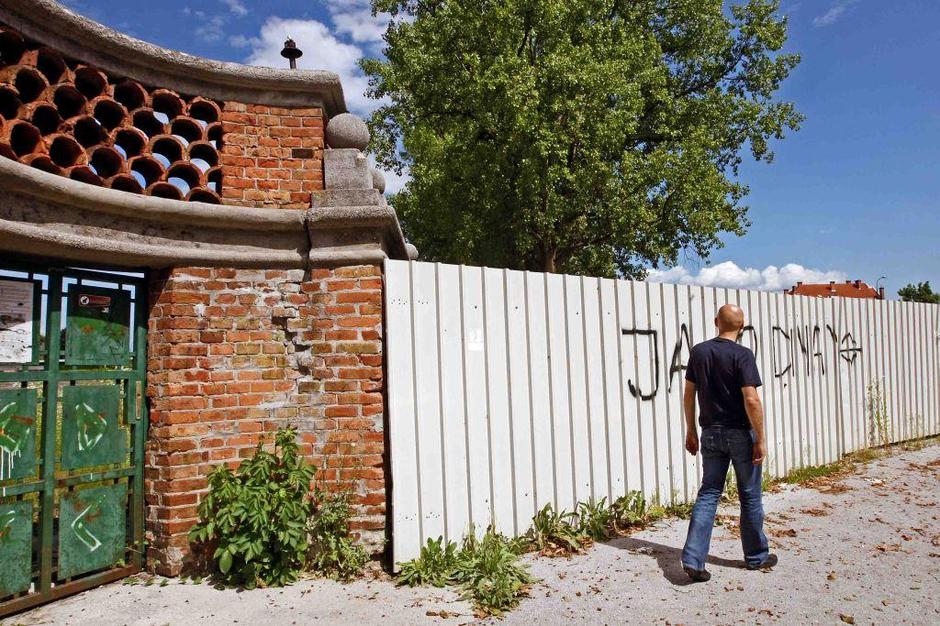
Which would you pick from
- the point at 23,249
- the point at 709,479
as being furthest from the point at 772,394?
the point at 23,249

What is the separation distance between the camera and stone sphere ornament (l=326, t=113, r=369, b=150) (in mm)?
4777

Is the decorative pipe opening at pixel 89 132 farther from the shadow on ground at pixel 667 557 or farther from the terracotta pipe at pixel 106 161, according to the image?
the shadow on ground at pixel 667 557

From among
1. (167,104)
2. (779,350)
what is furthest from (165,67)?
(779,350)

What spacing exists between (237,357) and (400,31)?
14222mm

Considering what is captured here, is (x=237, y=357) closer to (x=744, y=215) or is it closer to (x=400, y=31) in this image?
(x=400, y=31)

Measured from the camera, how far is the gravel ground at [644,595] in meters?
3.66

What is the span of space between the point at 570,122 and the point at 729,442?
10448 millimetres

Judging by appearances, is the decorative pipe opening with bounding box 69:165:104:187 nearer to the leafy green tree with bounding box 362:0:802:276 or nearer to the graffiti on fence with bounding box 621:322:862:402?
the graffiti on fence with bounding box 621:322:862:402

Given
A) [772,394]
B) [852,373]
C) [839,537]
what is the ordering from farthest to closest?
[852,373]
[772,394]
[839,537]

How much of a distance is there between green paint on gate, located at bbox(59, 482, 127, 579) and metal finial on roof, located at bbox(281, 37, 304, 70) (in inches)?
136

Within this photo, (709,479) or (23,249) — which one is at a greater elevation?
(23,249)

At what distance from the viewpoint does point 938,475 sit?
7.21 m

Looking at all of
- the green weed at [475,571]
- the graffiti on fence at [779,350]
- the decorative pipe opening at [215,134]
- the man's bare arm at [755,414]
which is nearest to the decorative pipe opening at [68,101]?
the decorative pipe opening at [215,134]

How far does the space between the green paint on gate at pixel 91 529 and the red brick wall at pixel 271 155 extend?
2.20m
